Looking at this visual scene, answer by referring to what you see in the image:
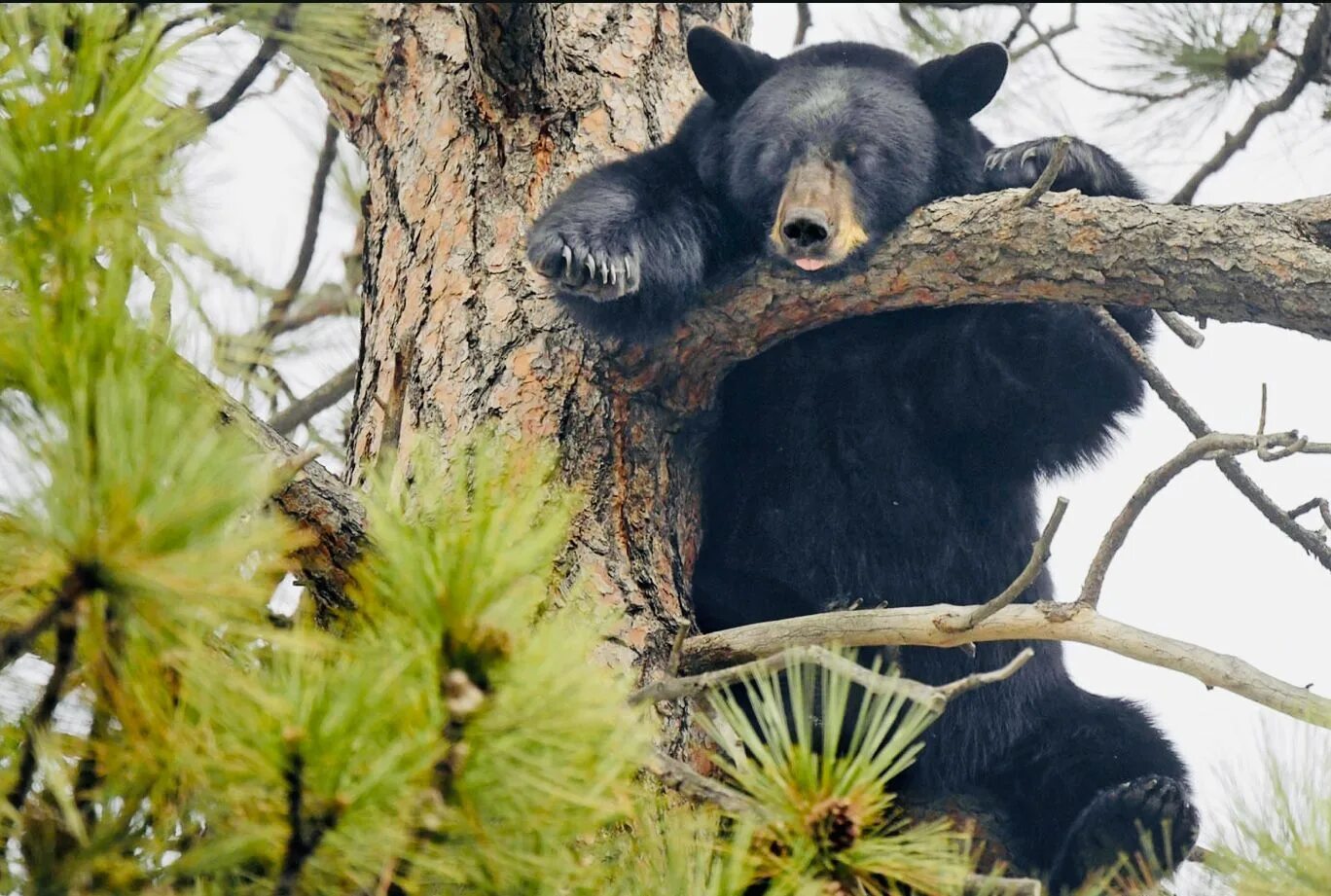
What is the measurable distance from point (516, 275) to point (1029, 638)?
5.56ft

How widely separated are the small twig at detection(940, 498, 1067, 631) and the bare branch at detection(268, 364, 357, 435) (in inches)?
98.2

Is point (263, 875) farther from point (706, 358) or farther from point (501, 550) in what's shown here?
point (706, 358)

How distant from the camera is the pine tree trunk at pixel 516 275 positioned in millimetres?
3484

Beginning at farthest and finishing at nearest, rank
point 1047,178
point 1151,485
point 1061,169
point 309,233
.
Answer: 1. point 309,233
2. point 1061,169
3. point 1047,178
4. point 1151,485

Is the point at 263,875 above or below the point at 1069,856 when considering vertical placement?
below

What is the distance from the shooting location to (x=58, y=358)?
5.78 feet

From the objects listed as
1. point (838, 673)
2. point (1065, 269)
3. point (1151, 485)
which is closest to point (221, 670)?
point (838, 673)

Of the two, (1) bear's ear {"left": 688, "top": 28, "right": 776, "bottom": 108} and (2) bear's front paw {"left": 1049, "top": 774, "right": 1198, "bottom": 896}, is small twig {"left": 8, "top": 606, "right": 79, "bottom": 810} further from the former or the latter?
(1) bear's ear {"left": 688, "top": 28, "right": 776, "bottom": 108}

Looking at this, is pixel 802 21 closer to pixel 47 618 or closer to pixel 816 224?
pixel 816 224

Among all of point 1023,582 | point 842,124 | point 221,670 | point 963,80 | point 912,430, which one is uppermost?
point 963,80

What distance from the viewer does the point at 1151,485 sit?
2691 millimetres

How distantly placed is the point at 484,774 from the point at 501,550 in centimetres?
29

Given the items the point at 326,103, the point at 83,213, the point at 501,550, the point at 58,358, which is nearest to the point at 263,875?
the point at 501,550

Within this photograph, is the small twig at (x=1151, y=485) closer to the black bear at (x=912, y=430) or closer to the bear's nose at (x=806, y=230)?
the bear's nose at (x=806, y=230)
